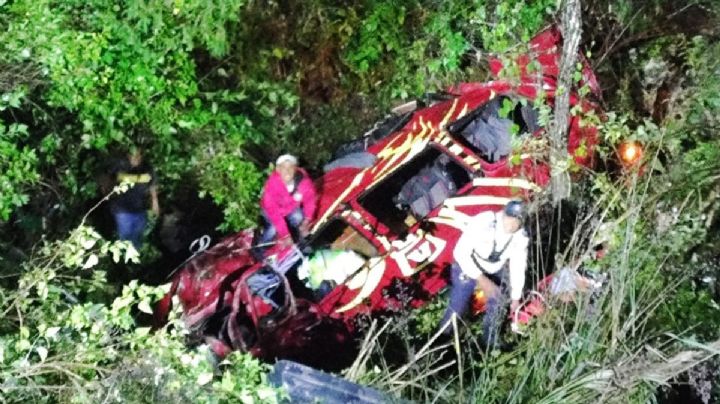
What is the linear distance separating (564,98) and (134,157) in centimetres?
390

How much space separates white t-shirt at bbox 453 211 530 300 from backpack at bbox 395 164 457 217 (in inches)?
30.0

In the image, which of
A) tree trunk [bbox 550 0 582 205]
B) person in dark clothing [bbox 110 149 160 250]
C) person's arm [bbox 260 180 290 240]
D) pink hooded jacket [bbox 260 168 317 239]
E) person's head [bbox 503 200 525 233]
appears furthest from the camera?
person in dark clothing [bbox 110 149 160 250]

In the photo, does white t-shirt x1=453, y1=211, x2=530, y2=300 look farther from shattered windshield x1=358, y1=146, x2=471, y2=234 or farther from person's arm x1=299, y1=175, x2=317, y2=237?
person's arm x1=299, y1=175, x2=317, y2=237

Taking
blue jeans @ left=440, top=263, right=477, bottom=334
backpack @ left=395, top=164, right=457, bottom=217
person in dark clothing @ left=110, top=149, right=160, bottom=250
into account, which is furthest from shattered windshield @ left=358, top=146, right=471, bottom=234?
person in dark clothing @ left=110, top=149, right=160, bottom=250

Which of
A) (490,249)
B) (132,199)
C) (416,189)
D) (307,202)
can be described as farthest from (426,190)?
(132,199)

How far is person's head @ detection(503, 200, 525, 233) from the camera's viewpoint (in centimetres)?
683

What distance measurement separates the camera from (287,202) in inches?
312

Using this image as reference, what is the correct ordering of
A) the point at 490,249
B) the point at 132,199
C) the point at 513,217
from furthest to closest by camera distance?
the point at 132,199
the point at 490,249
the point at 513,217

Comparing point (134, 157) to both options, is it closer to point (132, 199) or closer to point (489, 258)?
point (132, 199)

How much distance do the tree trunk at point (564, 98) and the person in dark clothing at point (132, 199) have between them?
3683 mm

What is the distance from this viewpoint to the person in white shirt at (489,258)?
6852 mm

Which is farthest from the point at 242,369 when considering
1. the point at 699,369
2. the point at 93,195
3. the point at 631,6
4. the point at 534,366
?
the point at 631,6

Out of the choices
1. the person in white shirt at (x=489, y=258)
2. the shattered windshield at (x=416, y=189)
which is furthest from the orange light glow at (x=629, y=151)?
the shattered windshield at (x=416, y=189)

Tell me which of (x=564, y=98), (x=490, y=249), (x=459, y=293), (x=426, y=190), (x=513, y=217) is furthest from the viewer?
(x=426, y=190)
